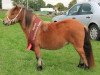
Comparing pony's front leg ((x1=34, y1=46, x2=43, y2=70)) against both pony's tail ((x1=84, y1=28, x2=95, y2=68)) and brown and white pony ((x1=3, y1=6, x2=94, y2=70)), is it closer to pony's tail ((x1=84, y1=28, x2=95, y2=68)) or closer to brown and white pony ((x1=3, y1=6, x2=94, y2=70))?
brown and white pony ((x1=3, y1=6, x2=94, y2=70))

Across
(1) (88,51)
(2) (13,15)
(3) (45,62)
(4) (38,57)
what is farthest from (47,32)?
(3) (45,62)

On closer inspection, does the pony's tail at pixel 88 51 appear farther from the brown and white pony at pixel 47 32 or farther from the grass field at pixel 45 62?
the grass field at pixel 45 62

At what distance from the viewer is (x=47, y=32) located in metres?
9.21

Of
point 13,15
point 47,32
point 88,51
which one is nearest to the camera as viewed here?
point 13,15

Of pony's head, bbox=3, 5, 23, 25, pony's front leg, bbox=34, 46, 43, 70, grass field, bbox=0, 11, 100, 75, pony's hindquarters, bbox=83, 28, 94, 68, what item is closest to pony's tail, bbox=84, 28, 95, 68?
pony's hindquarters, bbox=83, 28, 94, 68

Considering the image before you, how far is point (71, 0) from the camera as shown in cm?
6750

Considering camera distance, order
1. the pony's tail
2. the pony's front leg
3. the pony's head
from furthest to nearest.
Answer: the pony's tail < the pony's front leg < the pony's head

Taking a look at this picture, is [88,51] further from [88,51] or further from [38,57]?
[38,57]

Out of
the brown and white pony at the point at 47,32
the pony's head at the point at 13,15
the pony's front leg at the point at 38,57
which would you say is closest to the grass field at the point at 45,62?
the pony's front leg at the point at 38,57

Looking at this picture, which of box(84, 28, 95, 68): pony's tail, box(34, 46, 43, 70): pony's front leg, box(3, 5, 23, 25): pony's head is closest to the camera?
box(3, 5, 23, 25): pony's head

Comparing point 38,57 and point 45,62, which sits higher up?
point 38,57

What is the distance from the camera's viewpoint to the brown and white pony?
909cm

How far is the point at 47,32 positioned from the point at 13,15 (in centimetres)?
96

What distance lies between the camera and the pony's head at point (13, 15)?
905cm
